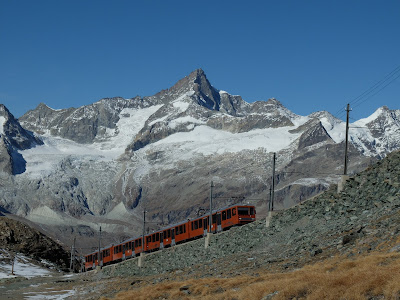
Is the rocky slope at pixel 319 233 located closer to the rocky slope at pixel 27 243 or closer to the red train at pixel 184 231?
the red train at pixel 184 231

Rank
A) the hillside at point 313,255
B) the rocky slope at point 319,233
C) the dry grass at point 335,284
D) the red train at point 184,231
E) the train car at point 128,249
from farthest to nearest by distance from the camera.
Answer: the train car at point 128,249 → the red train at point 184,231 → the rocky slope at point 319,233 → the hillside at point 313,255 → the dry grass at point 335,284

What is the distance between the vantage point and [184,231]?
290 ft

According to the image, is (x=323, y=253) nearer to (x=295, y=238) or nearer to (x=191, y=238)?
(x=295, y=238)

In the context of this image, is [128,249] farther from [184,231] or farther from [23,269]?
[23,269]

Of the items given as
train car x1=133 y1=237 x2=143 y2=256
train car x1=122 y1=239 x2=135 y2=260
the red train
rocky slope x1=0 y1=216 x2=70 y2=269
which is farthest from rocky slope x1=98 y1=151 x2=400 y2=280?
rocky slope x1=0 y1=216 x2=70 y2=269

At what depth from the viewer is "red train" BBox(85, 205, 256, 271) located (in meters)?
81.1

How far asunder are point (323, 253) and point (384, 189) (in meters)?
14.1

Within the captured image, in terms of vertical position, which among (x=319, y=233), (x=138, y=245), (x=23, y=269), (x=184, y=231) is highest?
(x=184, y=231)

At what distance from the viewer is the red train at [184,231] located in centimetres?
8106

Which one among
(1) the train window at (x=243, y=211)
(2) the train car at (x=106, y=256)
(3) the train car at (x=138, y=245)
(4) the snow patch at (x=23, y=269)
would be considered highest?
(1) the train window at (x=243, y=211)

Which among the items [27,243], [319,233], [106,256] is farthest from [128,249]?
[319,233]

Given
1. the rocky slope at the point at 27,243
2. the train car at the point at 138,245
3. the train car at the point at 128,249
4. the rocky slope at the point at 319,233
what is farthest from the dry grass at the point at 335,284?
the rocky slope at the point at 27,243

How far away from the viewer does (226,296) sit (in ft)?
95.1

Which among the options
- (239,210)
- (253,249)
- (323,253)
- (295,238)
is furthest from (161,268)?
(323,253)
